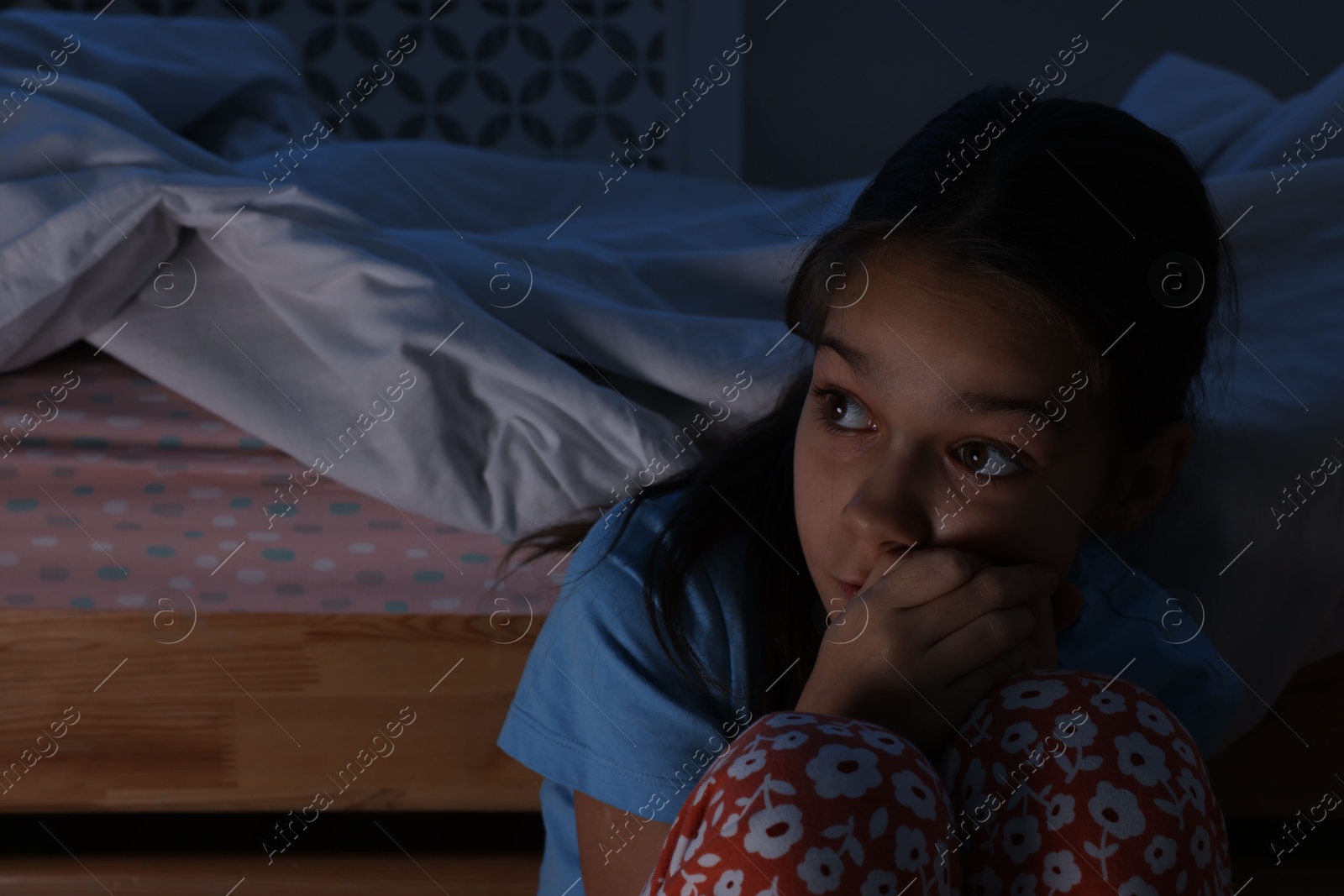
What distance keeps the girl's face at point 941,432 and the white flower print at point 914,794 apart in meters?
0.15

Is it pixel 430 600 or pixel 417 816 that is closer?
pixel 430 600

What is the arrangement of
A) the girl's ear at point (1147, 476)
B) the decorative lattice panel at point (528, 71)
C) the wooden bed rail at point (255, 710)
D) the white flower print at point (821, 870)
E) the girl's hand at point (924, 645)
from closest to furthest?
the white flower print at point (821, 870) < the girl's hand at point (924, 645) < the girl's ear at point (1147, 476) < the wooden bed rail at point (255, 710) < the decorative lattice panel at point (528, 71)

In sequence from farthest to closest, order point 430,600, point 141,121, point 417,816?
point 417,816
point 141,121
point 430,600

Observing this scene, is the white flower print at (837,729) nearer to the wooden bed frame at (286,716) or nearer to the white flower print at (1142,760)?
the white flower print at (1142,760)

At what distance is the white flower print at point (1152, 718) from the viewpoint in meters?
0.47

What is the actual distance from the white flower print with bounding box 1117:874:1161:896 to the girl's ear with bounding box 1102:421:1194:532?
28cm

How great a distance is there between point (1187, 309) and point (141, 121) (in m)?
0.80

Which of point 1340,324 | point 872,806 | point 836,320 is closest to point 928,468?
point 836,320

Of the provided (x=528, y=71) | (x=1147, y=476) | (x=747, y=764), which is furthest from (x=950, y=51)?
(x=747, y=764)

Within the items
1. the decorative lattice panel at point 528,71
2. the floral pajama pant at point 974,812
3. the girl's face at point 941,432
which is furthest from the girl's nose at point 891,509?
the decorative lattice panel at point 528,71

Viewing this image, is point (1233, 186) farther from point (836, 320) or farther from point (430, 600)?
point (430, 600)

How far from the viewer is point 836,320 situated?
2.03 feet

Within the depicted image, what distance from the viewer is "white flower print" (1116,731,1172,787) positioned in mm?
451

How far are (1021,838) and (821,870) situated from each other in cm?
11
